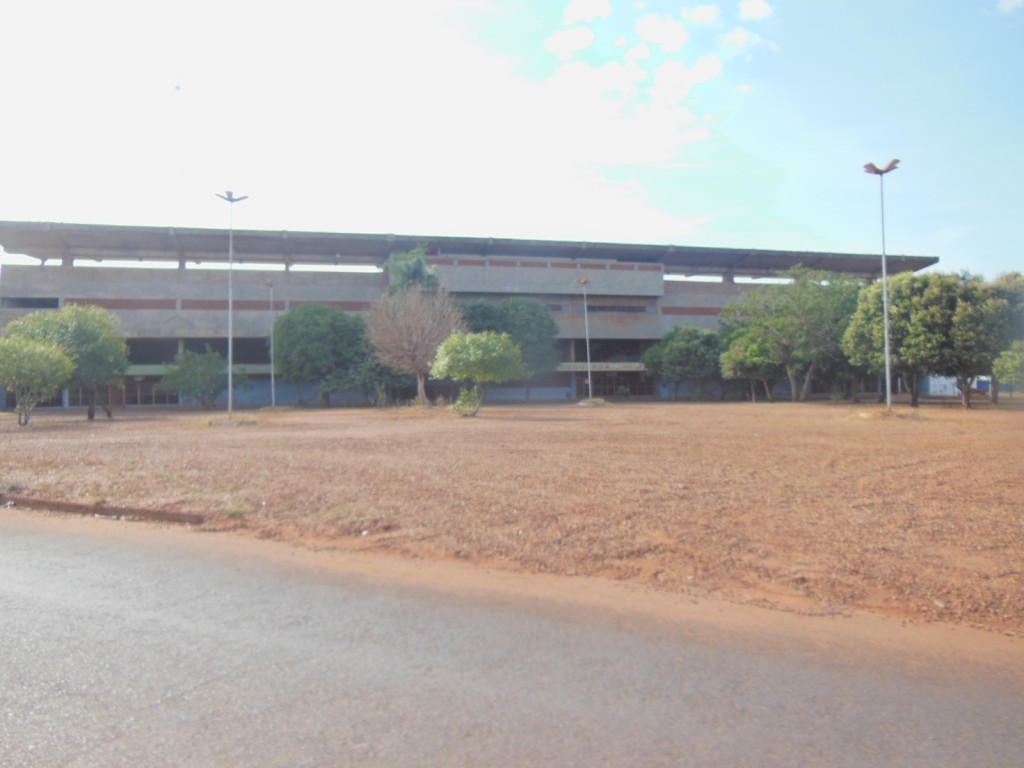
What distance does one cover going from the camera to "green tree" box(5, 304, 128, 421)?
1320 inches

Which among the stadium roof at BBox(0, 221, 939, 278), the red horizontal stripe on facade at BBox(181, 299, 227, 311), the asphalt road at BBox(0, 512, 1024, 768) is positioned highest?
the stadium roof at BBox(0, 221, 939, 278)

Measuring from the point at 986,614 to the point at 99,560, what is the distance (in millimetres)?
7928

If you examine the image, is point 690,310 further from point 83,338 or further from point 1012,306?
point 83,338

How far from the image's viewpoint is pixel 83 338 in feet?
113

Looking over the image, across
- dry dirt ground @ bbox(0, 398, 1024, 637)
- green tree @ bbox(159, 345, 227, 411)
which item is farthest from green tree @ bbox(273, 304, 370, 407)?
dry dirt ground @ bbox(0, 398, 1024, 637)

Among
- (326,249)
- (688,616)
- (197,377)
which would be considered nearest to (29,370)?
(197,377)

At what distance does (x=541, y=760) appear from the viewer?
341 cm

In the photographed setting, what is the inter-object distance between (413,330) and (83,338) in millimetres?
16193

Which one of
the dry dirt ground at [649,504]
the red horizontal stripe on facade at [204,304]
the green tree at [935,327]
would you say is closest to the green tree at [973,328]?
the green tree at [935,327]

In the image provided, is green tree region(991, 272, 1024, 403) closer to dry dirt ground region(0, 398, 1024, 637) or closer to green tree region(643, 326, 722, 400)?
dry dirt ground region(0, 398, 1024, 637)

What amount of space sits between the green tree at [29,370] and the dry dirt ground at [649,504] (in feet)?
39.9

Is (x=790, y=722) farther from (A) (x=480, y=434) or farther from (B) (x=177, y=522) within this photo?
(A) (x=480, y=434)

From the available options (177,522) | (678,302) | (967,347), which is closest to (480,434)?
(177,522)

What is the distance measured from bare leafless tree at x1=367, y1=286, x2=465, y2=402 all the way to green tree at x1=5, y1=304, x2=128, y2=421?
13.8 meters
